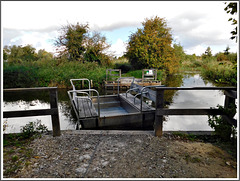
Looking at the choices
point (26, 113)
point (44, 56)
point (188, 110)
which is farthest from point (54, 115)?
point (44, 56)

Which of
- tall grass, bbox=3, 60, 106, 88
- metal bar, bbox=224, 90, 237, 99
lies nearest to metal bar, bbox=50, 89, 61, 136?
metal bar, bbox=224, 90, 237, 99

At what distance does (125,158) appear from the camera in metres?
2.84

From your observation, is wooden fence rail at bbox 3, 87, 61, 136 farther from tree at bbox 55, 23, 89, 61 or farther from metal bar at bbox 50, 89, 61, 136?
tree at bbox 55, 23, 89, 61

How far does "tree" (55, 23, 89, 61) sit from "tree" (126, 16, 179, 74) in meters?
5.97

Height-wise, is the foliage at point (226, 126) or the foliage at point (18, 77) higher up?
the foliage at point (18, 77)

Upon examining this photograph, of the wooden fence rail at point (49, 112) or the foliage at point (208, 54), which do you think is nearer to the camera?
the wooden fence rail at point (49, 112)

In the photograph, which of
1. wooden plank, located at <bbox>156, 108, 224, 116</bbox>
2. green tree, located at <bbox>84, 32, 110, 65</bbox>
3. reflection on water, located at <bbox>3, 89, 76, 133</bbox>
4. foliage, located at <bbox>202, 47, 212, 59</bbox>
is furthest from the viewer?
foliage, located at <bbox>202, 47, 212, 59</bbox>

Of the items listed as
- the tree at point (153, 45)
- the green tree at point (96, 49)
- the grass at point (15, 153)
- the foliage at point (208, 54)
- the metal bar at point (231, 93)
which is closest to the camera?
the grass at point (15, 153)

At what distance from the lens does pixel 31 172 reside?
2.50 meters

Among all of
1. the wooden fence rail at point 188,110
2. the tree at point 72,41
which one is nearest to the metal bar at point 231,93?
the wooden fence rail at point 188,110

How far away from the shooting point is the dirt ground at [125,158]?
2.46 meters

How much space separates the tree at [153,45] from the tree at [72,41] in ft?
19.6

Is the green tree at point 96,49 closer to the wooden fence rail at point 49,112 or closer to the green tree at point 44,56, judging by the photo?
the green tree at point 44,56

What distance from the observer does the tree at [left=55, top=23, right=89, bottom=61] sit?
1977 centimetres
